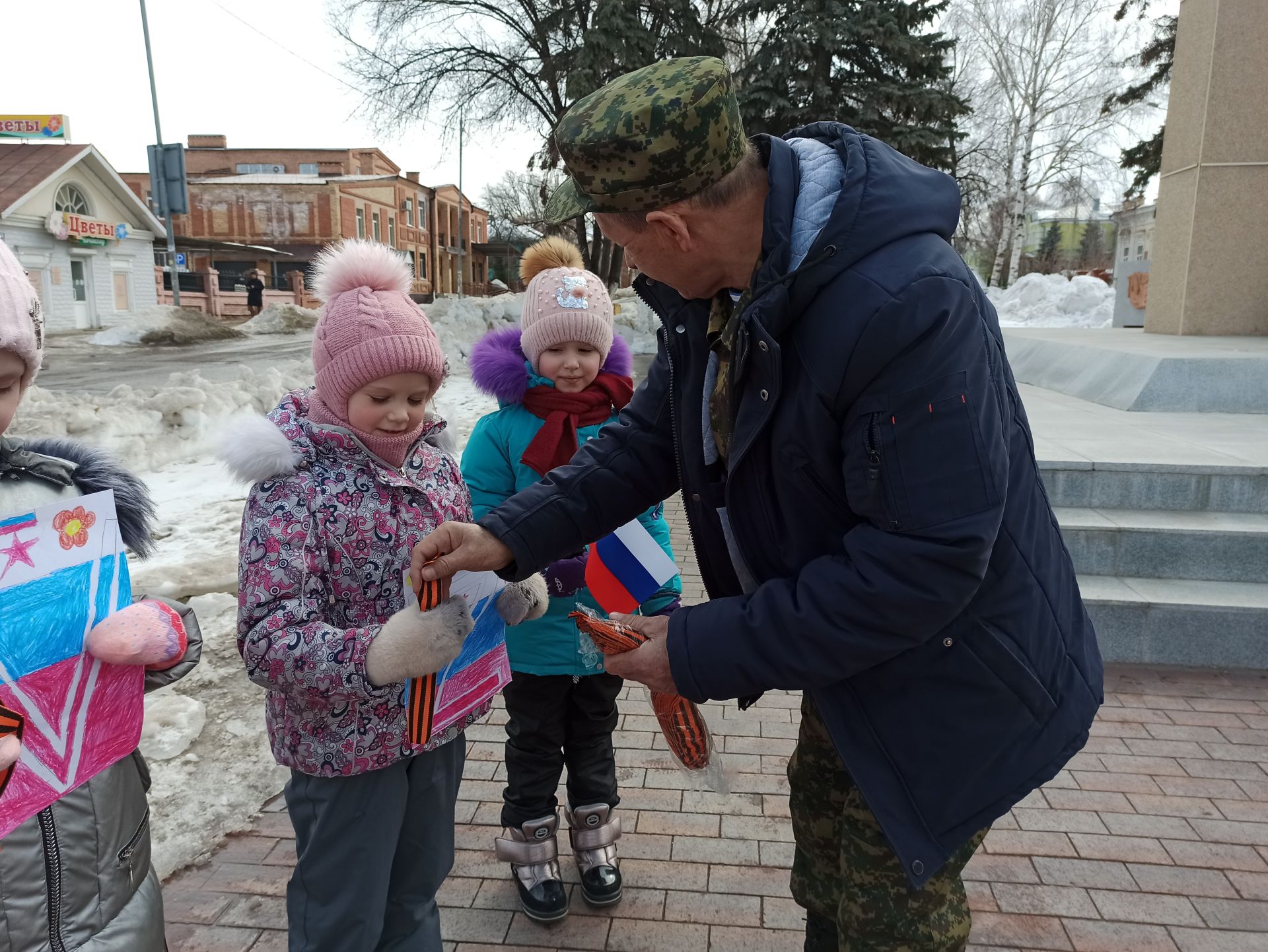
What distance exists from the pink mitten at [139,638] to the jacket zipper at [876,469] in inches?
49.3

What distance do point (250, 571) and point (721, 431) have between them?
0.96 meters

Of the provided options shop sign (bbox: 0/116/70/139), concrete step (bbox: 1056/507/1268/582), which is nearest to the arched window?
shop sign (bbox: 0/116/70/139)

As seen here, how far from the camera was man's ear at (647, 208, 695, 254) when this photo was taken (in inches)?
61.5

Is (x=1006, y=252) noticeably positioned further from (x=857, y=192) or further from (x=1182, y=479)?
(x=857, y=192)

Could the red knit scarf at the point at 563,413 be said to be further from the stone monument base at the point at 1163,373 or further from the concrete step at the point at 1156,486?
the stone monument base at the point at 1163,373

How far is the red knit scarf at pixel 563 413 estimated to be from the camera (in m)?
2.71

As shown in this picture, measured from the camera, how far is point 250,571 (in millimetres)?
1784

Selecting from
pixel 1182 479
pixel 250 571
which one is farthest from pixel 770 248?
pixel 1182 479

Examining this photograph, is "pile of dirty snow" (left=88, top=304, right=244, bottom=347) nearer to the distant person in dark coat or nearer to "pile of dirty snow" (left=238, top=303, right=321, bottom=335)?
"pile of dirty snow" (left=238, top=303, right=321, bottom=335)

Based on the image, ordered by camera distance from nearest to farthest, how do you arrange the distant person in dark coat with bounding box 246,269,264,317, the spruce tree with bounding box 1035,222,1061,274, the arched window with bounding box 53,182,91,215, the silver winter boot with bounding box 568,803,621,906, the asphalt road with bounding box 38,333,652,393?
the silver winter boot with bounding box 568,803,621,906 < the asphalt road with bounding box 38,333,652,393 < the arched window with bounding box 53,182,91,215 < the distant person in dark coat with bounding box 246,269,264,317 < the spruce tree with bounding box 1035,222,1061,274

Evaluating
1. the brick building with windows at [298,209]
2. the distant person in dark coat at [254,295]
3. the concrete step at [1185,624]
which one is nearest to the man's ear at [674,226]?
the concrete step at [1185,624]

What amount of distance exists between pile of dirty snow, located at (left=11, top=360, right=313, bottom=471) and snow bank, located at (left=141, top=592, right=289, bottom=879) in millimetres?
3549

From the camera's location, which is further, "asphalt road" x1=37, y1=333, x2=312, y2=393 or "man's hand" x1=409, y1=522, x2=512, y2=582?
"asphalt road" x1=37, y1=333, x2=312, y2=393

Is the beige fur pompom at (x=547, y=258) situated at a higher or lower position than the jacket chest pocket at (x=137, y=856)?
higher
